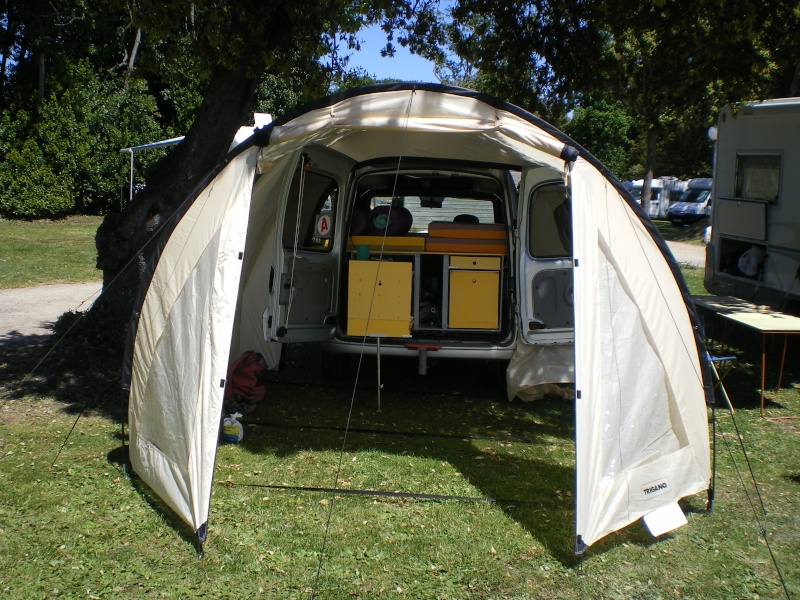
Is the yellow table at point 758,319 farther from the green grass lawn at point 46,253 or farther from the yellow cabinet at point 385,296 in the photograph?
the green grass lawn at point 46,253

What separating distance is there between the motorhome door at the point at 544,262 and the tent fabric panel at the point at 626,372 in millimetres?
1975

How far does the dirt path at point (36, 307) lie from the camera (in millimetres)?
9121

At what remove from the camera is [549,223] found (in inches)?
281

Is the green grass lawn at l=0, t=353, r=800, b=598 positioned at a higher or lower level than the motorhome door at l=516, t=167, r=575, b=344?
lower

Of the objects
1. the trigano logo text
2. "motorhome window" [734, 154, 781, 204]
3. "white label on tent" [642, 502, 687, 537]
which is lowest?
"white label on tent" [642, 502, 687, 537]

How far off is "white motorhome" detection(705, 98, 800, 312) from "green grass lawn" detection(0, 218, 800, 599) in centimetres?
255

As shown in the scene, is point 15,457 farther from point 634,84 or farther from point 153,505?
point 634,84

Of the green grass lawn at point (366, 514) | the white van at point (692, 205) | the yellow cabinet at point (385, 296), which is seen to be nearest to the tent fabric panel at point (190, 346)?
the green grass lawn at point (366, 514)

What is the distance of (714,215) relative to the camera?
1026cm

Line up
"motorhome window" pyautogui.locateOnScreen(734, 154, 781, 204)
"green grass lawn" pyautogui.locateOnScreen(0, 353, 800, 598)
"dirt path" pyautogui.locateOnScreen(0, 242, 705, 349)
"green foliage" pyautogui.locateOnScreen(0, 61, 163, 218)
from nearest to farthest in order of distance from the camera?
"green grass lawn" pyautogui.locateOnScreen(0, 353, 800, 598)
"motorhome window" pyautogui.locateOnScreen(734, 154, 781, 204)
"dirt path" pyautogui.locateOnScreen(0, 242, 705, 349)
"green foliage" pyautogui.locateOnScreen(0, 61, 163, 218)

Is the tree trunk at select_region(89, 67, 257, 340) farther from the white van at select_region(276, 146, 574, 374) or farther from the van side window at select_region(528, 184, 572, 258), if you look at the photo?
the van side window at select_region(528, 184, 572, 258)

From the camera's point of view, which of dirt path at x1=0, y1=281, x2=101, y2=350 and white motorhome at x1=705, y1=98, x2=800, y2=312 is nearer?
white motorhome at x1=705, y1=98, x2=800, y2=312

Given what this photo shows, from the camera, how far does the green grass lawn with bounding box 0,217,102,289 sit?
45.9 feet

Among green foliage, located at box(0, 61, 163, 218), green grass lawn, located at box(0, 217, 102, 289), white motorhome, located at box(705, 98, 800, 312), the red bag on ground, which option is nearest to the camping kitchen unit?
the red bag on ground
